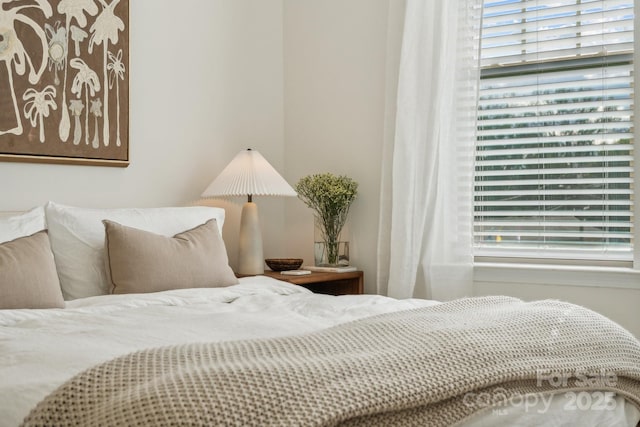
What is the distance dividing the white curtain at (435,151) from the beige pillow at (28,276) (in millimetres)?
1753

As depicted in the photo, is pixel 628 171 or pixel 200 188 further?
pixel 200 188

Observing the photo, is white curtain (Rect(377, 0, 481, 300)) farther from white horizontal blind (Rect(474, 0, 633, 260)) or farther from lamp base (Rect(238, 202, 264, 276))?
lamp base (Rect(238, 202, 264, 276))

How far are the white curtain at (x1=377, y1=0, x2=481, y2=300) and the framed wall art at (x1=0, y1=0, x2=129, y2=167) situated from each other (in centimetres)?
138

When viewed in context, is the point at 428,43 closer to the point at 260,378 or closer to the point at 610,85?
the point at 610,85

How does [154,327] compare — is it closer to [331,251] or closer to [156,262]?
[156,262]

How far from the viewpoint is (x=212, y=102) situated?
12.3 feet

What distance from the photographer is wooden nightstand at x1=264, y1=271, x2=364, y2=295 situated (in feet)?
11.1

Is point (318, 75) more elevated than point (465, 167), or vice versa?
point (318, 75)

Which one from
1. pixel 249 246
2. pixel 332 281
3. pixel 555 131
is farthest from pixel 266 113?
pixel 555 131

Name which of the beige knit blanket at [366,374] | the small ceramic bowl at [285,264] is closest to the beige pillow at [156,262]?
the small ceramic bowl at [285,264]

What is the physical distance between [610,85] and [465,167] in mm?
759

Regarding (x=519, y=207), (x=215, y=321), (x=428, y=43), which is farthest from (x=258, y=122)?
(x=215, y=321)

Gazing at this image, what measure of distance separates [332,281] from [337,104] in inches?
39.6

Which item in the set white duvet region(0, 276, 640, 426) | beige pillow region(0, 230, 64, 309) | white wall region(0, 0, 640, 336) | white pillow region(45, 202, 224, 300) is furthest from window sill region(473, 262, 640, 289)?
beige pillow region(0, 230, 64, 309)
